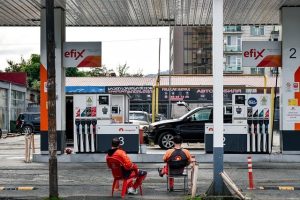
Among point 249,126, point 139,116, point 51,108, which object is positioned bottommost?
point 139,116

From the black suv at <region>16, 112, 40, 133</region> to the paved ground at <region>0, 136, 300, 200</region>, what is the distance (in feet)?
88.1

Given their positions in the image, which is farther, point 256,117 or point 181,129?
point 181,129

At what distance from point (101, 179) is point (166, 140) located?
32.2 feet

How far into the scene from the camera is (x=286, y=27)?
71.3 feet

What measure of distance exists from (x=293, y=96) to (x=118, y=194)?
964cm

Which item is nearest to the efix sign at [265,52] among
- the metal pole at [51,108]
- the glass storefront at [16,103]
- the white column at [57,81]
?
the white column at [57,81]

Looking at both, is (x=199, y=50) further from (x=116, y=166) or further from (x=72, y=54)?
(x=116, y=166)

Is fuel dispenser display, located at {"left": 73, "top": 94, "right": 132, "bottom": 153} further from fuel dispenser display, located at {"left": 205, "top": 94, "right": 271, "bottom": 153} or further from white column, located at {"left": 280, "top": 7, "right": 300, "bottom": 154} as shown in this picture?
white column, located at {"left": 280, "top": 7, "right": 300, "bottom": 154}

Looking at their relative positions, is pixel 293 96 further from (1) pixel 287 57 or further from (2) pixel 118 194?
(2) pixel 118 194

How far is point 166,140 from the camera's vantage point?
26.5 metres

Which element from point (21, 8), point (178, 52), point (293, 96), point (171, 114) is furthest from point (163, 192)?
point (178, 52)

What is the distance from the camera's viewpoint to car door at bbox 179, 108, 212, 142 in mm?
26531

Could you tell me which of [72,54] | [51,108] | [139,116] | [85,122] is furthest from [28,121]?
[51,108]

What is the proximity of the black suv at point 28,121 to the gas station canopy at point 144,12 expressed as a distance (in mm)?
23867
